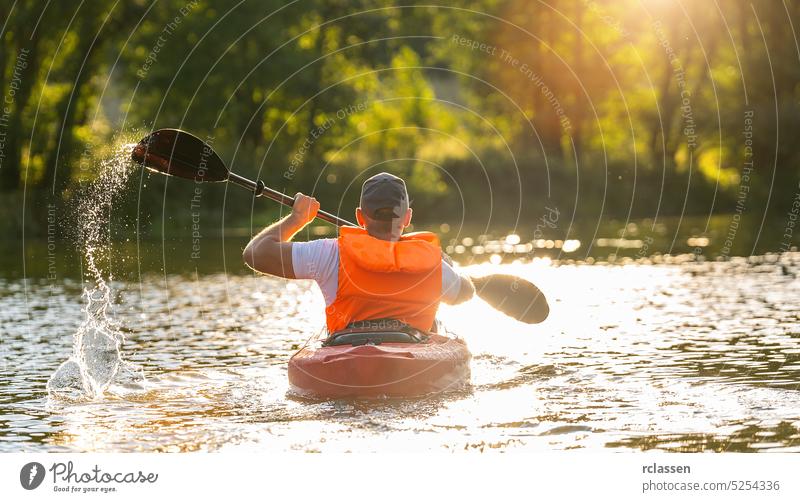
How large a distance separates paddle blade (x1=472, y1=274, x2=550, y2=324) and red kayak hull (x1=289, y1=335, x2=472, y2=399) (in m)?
0.75

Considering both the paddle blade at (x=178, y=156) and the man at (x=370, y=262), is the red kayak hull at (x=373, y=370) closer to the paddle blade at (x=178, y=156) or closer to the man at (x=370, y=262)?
the man at (x=370, y=262)

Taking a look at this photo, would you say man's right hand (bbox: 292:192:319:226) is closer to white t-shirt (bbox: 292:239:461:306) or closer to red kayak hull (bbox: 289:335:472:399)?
white t-shirt (bbox: 292:239:461:306)

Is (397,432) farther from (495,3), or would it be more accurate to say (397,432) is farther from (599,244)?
(495,3)

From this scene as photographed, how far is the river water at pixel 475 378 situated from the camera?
9.75 meters

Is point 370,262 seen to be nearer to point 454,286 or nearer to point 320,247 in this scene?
point 320,247

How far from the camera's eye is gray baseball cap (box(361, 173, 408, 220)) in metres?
10.8

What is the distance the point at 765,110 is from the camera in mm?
46094

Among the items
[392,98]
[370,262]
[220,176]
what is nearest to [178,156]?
[220,176]

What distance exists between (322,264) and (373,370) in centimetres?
104

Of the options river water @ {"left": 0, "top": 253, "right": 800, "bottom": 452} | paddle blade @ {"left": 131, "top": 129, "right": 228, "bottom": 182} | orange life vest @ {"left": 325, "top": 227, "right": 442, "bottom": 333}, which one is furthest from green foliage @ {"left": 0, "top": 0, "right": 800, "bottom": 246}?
orange life vest @ {"left": 325, "top": 227, "right": 442, "bottom": 333}

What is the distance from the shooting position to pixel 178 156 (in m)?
13.3

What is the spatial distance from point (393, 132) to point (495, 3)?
11023 millimetres

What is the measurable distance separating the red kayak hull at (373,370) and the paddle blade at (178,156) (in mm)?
2802

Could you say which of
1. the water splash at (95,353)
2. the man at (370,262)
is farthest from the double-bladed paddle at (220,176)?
the water splash at (95,353)
